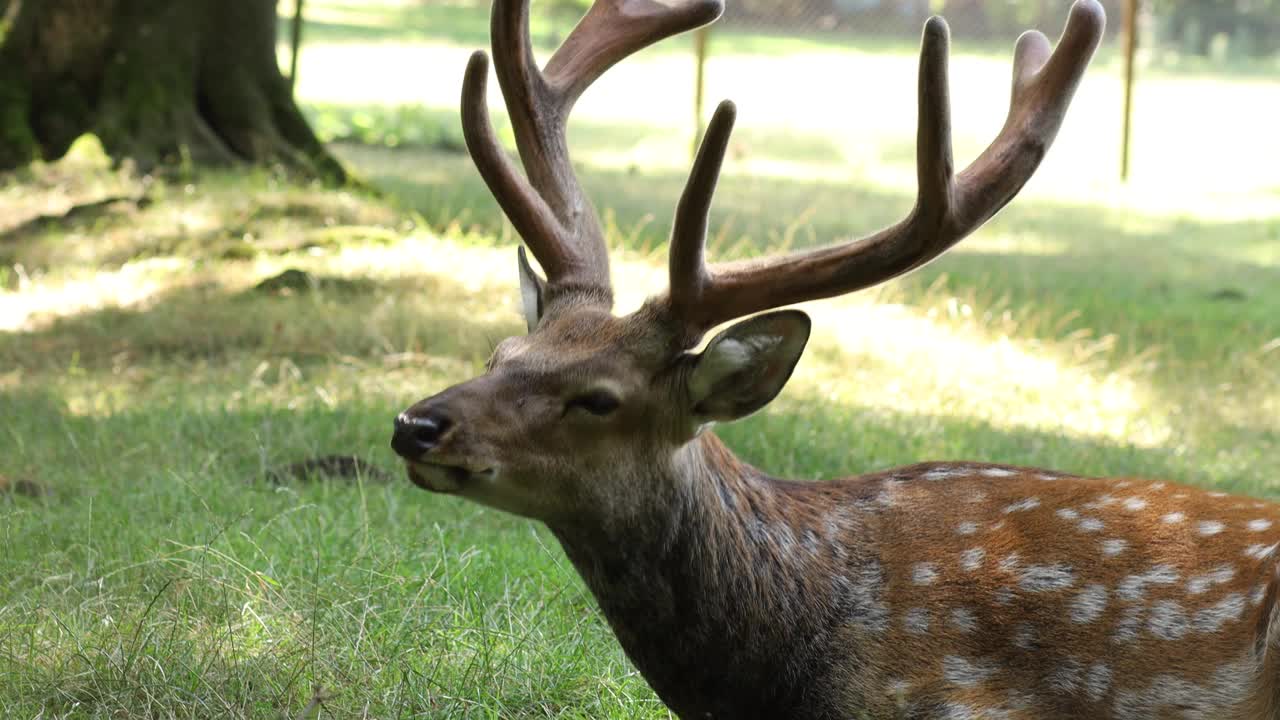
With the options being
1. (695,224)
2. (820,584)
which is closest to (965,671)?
(820,584)

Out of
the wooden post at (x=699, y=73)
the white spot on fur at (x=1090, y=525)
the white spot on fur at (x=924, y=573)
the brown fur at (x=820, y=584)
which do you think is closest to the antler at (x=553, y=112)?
the brown fur at (x=820, y=584)

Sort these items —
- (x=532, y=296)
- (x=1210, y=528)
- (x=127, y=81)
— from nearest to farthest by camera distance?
(x=1210, y=528) → (x=532, y=296) → (x=127, y=81)

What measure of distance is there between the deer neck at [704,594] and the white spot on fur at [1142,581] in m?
0.55

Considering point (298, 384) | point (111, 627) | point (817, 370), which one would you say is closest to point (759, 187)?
point (817, 370)

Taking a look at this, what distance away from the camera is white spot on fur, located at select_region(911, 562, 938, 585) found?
335 cm

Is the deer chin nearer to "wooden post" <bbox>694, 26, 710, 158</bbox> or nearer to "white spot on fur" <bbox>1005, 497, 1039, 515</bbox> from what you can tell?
"white spot on fur" <bbox>1005, 497, 1039, 515</bbox>

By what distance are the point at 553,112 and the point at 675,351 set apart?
0.92 meters

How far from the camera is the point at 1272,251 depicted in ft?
41.3

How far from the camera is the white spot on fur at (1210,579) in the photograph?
3.27 metres

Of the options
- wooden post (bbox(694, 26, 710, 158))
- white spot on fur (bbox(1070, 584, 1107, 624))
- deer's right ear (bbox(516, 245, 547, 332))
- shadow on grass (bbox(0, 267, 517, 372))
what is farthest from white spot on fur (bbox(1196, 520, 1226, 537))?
wooden post (bbox(694, 26, 710, 158))

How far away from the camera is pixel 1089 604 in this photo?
328cm

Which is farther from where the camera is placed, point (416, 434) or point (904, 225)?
point (904, 225)

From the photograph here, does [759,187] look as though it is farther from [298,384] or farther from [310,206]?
[298,384]

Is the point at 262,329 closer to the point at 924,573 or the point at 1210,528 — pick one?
the point at 924,573
